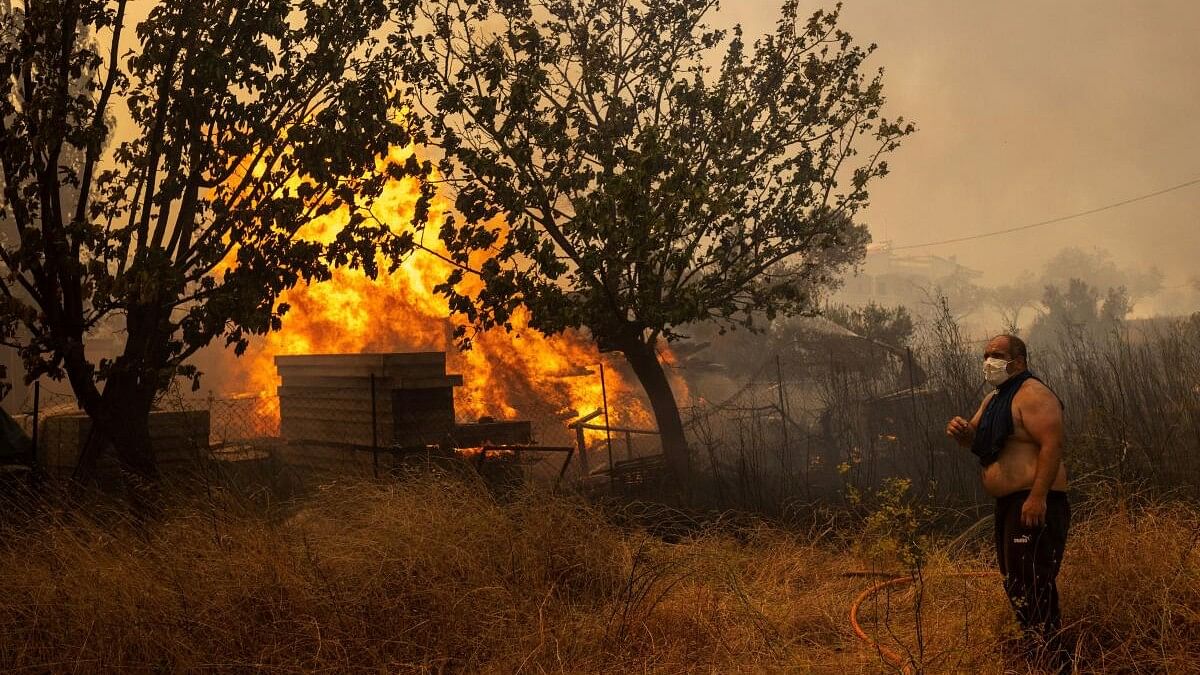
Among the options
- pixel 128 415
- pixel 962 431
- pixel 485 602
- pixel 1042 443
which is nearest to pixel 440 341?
pixel 128 415

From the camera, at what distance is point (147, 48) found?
25.7ft

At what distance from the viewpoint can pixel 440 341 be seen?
2494cm

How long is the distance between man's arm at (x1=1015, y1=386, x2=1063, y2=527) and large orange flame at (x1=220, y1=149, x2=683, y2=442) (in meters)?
17.2

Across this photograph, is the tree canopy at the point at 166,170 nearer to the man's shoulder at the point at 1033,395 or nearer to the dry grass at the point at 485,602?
the dry grass at the point at 485,602

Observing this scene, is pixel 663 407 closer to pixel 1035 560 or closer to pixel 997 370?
pixel 997 370

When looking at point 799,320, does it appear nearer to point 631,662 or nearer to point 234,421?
point 234,421

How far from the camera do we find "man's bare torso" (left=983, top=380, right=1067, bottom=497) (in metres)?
5.20

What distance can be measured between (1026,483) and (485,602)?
11.5ft

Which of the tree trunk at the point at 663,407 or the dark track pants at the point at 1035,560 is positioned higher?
the tree trunk at the point at 663,407

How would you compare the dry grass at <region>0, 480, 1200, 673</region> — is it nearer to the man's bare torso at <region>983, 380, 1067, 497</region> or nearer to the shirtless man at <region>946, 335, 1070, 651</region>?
the shirtless man at <region>946, 335, 1070, 651</region>

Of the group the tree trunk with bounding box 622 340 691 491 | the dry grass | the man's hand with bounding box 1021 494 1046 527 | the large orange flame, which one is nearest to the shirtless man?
the man's hand with bounding box 1021 494 1046 527

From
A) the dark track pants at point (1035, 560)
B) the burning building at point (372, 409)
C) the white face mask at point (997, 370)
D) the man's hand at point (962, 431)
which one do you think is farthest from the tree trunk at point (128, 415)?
the dark track pants at point (1035, 560)

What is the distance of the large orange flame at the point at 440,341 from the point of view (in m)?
22.6

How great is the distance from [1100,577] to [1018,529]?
65.0 inches
